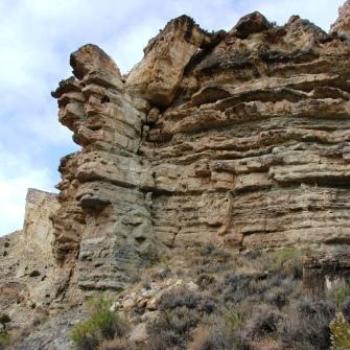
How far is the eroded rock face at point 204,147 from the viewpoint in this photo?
590 inches

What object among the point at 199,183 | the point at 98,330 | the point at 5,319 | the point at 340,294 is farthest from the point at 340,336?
the point at 5,319

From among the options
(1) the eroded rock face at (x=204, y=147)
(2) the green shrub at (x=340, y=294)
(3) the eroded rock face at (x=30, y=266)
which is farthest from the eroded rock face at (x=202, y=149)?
(2) the green shrub at (x=340, y=294)

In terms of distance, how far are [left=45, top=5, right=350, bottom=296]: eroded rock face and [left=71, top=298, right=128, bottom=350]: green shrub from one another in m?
2.63

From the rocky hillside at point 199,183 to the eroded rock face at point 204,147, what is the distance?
4cm

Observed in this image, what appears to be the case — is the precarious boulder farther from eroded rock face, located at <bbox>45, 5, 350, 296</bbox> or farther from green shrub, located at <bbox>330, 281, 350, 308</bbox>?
green shrub, located at <bbox>330, 281, 350, 308</bbox>

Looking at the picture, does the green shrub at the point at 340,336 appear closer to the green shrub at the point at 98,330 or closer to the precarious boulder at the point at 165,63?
the green shrub at the point at 98,330

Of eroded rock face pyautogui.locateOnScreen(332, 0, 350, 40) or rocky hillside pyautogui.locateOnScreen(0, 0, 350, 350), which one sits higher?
eroded rock face pyautogui.locateOnScreen(332, 0, 350, 40)

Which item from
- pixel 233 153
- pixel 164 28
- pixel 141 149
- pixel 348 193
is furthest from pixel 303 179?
pixel 164 28

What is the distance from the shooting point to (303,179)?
15031 millimetres

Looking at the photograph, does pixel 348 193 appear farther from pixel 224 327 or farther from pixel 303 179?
pixel 224 327

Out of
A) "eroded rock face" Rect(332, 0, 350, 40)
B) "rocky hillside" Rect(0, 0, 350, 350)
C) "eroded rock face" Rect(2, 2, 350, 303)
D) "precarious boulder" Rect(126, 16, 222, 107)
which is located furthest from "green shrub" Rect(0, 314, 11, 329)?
"eroded rock face" Rect(332, 0, 350, 40)

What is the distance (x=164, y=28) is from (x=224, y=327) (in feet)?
40.9

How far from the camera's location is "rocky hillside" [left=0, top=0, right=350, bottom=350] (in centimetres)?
1239

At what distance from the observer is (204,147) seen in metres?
17.0
